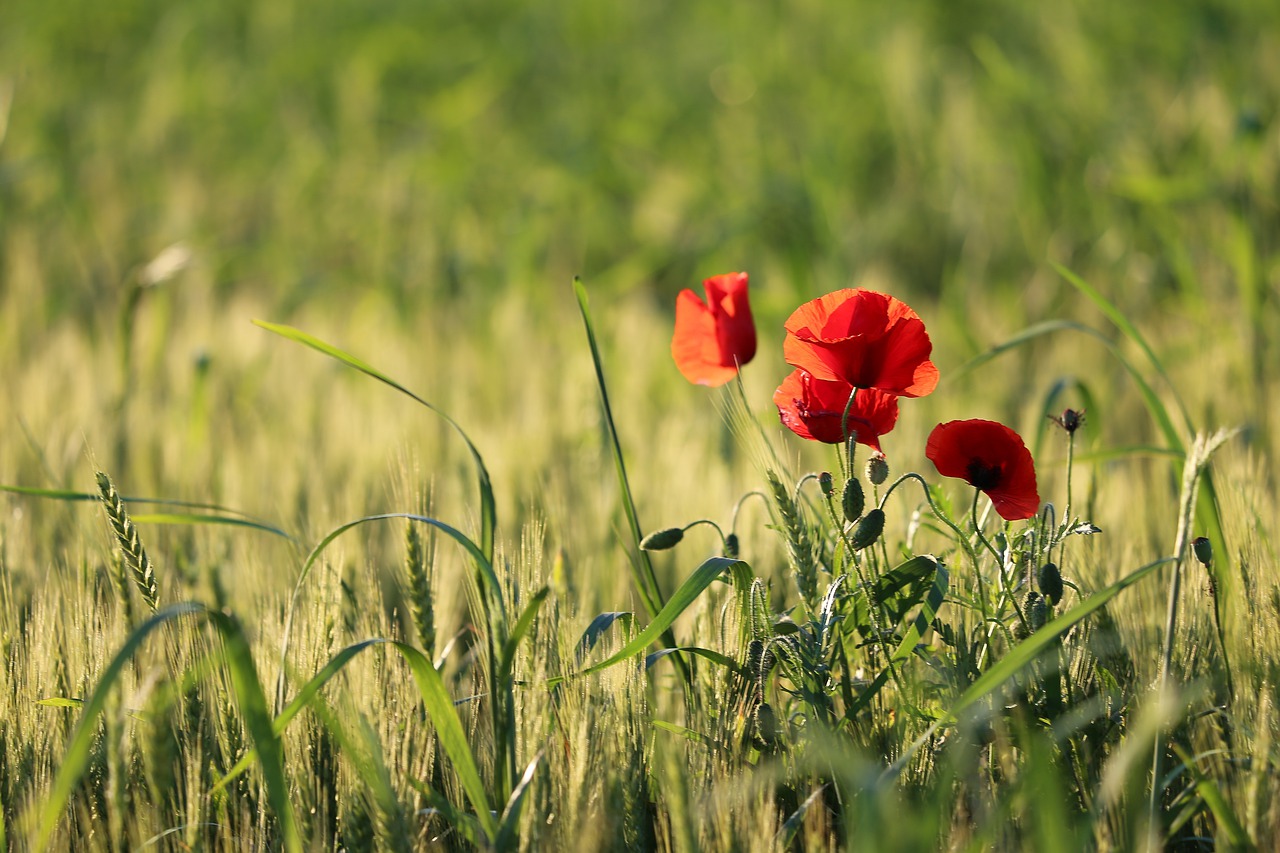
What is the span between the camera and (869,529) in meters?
0.84

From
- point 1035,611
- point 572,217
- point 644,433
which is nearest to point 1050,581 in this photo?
point 1035,611

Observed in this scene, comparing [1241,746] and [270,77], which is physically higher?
[270,77]

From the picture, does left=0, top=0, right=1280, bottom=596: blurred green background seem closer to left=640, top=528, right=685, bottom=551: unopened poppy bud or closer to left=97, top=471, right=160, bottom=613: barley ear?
left=640, top=528, right=685, bottom=551: unopened poppy bud

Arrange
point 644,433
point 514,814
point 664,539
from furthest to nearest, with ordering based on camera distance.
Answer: point 644,433 → point 664,539 → point 514,814

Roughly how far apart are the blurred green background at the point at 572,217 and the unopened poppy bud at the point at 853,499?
1.45ft

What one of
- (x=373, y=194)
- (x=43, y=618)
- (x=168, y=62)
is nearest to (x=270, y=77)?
(x=168, y=62)

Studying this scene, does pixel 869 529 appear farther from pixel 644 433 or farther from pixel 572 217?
pixel 572 217

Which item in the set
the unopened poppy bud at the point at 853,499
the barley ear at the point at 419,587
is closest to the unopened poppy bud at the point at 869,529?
the unopened poppy bud at the point at 853,499

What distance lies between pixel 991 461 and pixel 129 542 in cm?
67

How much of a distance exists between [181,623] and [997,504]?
0.66 metres

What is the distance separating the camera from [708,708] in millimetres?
932

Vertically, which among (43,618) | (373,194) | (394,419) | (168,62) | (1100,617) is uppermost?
(168,62)

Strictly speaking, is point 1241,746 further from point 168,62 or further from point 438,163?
point 168,62

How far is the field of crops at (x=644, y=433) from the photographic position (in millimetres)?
845
